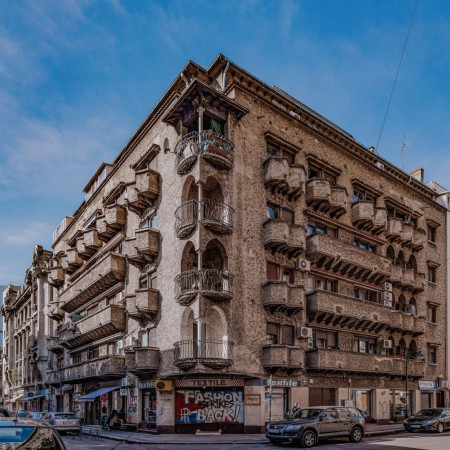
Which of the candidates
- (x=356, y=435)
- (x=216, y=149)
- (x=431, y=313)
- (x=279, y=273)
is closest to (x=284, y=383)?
(x=356, y=435)

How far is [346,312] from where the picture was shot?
30484 mm

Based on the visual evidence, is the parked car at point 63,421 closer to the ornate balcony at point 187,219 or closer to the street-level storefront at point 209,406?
the street-level storefront at point 209,406

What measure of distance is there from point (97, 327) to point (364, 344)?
57.7 feet

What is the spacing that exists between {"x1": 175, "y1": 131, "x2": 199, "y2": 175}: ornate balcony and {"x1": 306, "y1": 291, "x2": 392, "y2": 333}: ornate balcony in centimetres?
1018

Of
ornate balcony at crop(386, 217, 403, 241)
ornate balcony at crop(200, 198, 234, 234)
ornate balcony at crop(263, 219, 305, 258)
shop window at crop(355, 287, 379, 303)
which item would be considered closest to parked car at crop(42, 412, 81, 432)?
ornate balcony at crop(200, 198, 234, 234)

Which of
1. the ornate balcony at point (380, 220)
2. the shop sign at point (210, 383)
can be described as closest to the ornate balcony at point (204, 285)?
the shop sign at point (210, 383)

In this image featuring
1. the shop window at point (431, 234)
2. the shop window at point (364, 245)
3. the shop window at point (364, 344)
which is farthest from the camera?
the shop window at point (431, 234)

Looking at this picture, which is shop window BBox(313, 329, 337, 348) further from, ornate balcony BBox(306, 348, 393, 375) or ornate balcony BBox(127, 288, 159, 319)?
ornate balcony BBox(127, 288, 159, 319)

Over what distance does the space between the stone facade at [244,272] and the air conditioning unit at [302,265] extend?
22cm

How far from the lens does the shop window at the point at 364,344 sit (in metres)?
32.5

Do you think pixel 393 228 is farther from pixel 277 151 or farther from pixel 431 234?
pixel 277 151

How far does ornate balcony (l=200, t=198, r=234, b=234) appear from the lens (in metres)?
25.0

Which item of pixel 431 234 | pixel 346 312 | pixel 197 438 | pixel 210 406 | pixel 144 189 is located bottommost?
pixel 197 438

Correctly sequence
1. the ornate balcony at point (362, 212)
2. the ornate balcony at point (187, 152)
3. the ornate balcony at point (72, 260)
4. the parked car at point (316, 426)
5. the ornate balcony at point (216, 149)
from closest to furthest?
the parked car at point (316, 426), the ornate balcony at point (216, 149), the ornate balcony at point (187, 152), the ornate balcony at point (362, 212), the ornate balcony at point (72, 260)
